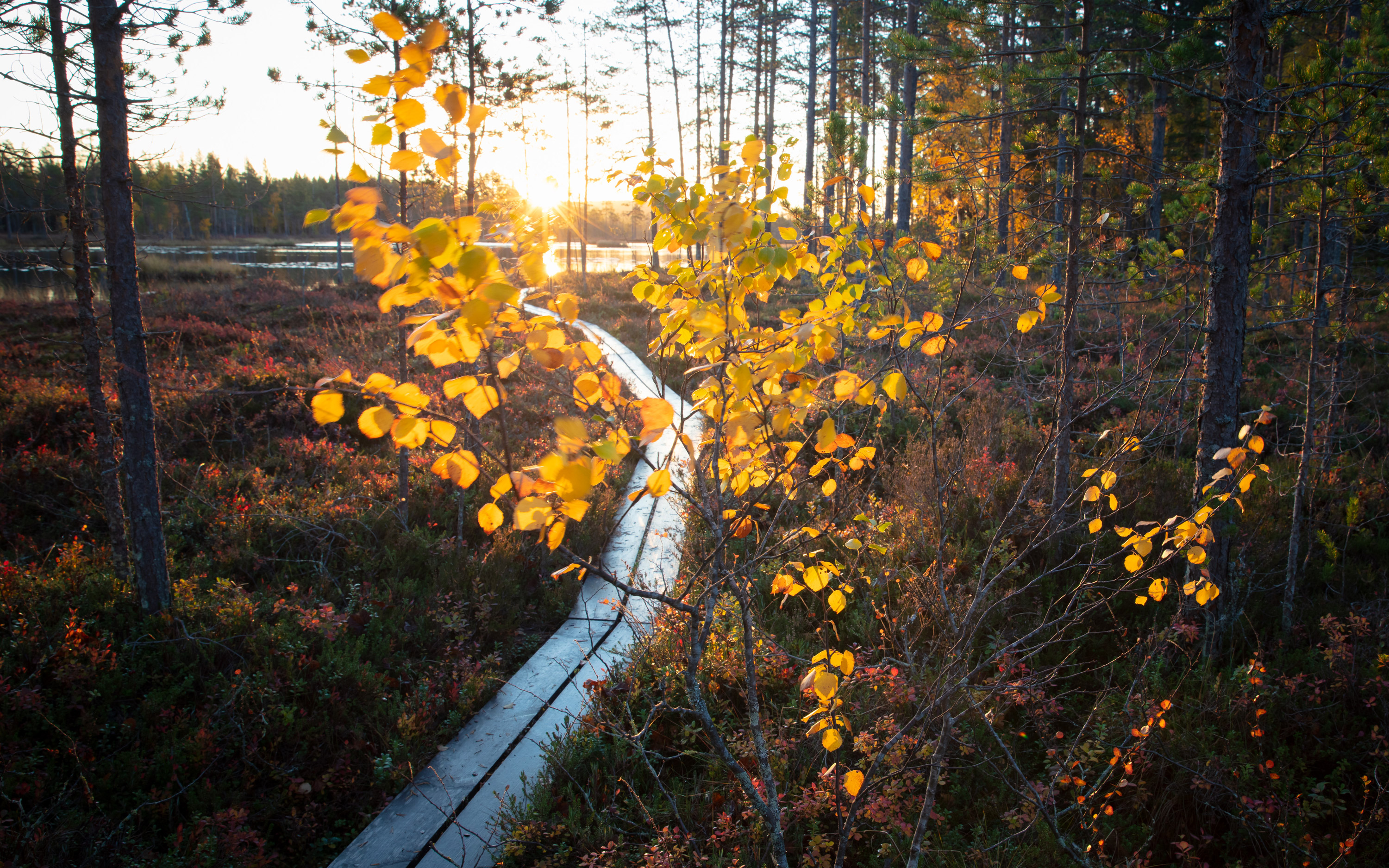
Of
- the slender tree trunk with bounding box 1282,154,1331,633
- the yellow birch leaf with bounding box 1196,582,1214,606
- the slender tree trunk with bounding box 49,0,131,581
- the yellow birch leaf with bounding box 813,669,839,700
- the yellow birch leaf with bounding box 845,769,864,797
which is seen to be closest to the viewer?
the yellow birch leaf with bounding box 813,669,839,700

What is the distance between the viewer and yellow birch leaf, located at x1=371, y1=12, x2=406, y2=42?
964mm

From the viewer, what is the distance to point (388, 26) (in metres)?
1.04

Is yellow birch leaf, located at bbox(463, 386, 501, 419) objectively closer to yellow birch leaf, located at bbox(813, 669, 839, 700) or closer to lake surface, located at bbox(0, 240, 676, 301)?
lake surface, located at bbox(0, 240, 676, 301)

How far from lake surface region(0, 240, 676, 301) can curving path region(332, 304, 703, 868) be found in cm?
250

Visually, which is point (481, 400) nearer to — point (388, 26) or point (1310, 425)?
point (388, 26)

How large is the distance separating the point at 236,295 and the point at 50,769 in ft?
66.5

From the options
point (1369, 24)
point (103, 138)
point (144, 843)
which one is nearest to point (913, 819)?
point (144, 843)

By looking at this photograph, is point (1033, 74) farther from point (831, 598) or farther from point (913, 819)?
point (913, 819)

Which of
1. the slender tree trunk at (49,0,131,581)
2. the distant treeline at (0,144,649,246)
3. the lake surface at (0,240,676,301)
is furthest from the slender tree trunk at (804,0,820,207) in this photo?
the slender tree trunk at (49,0,131,581)

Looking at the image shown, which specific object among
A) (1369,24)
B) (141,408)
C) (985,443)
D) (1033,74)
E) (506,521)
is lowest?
(506,521)

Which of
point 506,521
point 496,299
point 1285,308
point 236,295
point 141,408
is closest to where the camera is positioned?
point 496,299

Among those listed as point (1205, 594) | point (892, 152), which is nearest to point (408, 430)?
point (1205, 594)

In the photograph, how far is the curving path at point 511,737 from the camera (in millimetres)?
2820

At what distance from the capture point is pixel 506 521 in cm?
608
